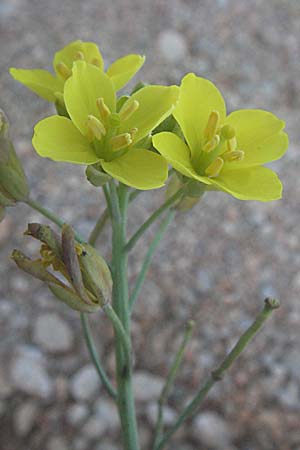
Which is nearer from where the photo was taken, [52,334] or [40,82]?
[40,82]

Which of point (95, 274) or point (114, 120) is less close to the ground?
point (114, 120)

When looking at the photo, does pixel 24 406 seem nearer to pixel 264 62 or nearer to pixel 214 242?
pixel 214 242

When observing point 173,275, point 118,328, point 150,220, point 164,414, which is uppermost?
point 150,220

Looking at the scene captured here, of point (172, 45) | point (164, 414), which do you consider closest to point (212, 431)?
point (164, 414)

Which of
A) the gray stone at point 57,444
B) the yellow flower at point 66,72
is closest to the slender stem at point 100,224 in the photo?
the yellow flower at point 66,72

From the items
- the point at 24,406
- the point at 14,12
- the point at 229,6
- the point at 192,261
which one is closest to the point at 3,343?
the point at 24,406

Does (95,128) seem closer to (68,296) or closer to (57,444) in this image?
(68,296)
